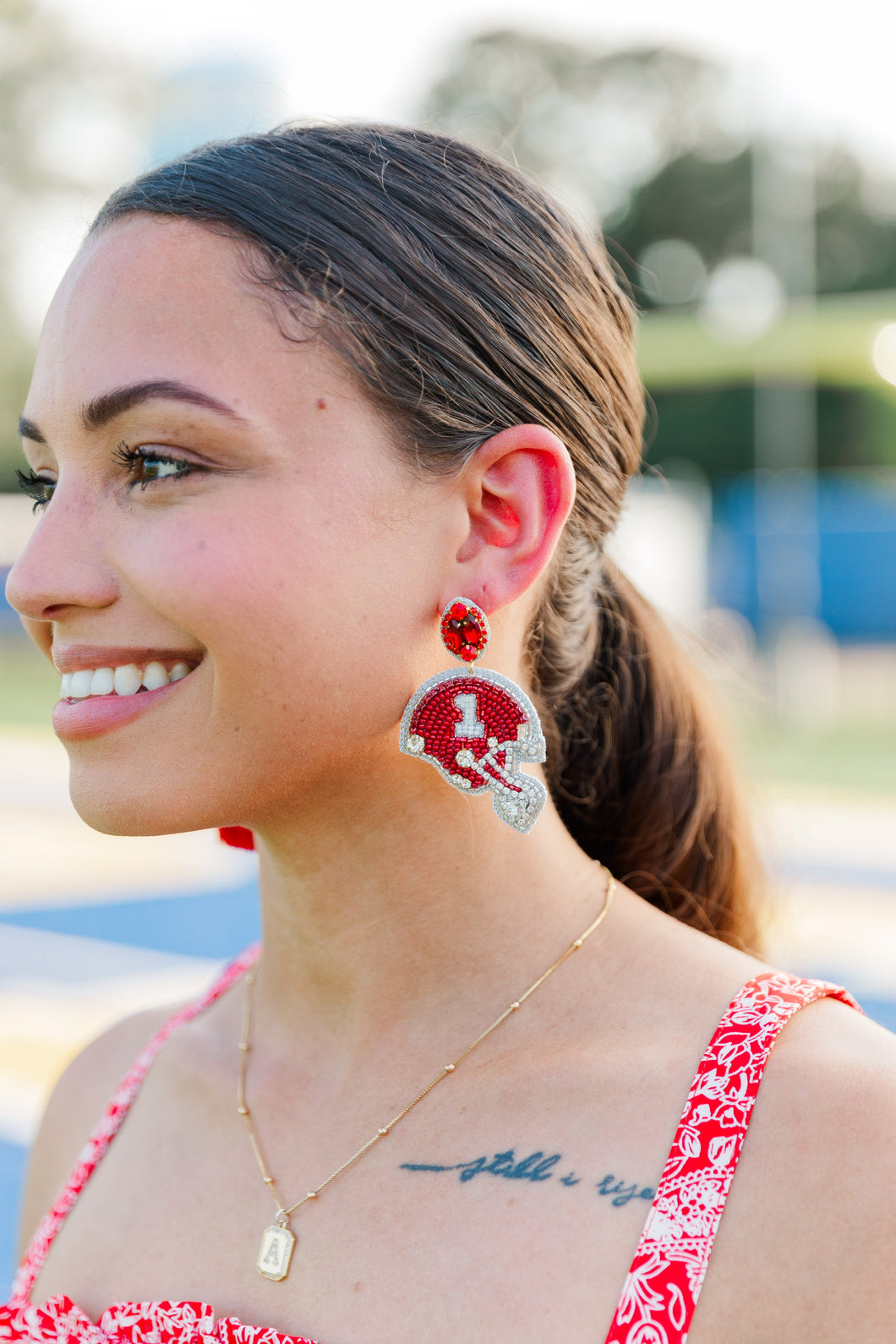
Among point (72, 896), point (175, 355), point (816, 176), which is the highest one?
point (816, 176)

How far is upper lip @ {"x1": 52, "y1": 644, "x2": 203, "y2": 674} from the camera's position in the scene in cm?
171

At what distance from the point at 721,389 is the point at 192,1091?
115 feet

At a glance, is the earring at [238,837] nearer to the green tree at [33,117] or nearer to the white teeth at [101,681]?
the white teeth at [101,681]

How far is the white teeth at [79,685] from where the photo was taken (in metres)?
1.77

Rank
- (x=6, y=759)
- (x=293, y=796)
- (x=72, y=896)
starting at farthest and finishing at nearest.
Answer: (x=6, y=759)
(x=72, y=896)
(x=293, y=796)

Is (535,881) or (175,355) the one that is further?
A: (535,881)

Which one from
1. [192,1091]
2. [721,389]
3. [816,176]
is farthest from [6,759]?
[816,176]

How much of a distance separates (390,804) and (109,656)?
0.41m

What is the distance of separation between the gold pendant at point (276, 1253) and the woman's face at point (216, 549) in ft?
1.71

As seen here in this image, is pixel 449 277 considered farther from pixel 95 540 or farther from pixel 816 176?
pixel 816 176

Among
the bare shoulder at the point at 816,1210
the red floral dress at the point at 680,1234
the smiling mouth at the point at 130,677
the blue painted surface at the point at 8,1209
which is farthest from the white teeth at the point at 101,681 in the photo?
the blue painted surface at the point at 8,1209

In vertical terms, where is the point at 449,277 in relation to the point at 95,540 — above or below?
above

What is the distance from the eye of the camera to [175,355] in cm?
172

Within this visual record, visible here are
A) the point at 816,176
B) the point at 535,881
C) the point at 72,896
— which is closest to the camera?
the point at 535,881
